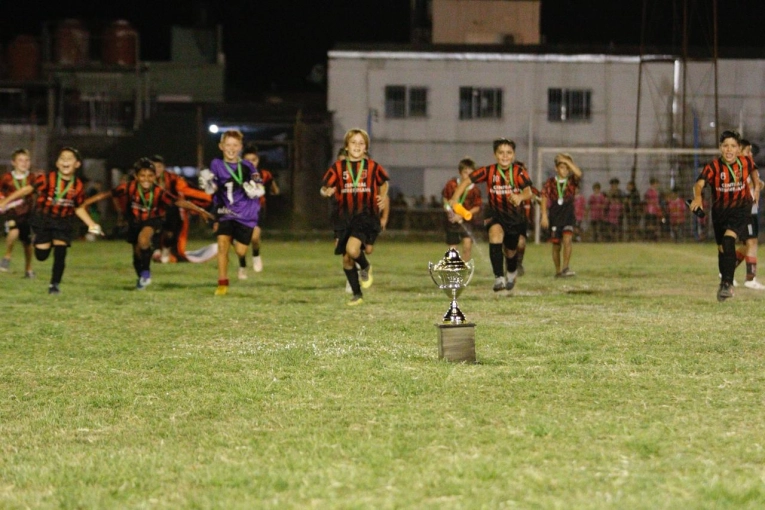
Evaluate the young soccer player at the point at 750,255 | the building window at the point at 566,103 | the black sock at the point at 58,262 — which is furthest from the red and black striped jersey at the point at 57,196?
the building window at the point at 566,103

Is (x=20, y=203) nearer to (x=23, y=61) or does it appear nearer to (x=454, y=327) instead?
(x=454, y=327)

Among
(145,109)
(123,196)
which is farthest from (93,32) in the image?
(123,196)

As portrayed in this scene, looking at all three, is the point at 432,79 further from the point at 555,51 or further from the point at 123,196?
the point at 123,196

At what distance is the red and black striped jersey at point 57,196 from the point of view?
13961 mm

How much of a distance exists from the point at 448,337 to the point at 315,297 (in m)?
5.92

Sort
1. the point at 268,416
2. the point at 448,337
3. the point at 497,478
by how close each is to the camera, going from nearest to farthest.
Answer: the point at 497,478, the point at 268,416, the point at 448,337

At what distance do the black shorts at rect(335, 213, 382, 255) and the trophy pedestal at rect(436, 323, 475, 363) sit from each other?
197 inches

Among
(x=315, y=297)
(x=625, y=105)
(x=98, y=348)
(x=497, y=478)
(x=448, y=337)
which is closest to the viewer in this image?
(x=497, y=478)

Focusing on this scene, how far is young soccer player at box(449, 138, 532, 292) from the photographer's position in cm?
1391

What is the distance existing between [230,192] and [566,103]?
28.7 metres

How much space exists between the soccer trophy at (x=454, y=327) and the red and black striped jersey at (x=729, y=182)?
224 inches

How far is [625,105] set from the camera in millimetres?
40969

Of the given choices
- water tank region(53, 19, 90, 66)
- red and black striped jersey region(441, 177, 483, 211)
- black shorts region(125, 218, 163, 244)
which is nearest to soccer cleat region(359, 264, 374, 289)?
black shorts region(125, 218, 163, 244)

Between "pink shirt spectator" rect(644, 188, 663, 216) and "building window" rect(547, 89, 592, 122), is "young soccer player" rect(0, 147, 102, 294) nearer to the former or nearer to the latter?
"pink shirt spectator" rect(644, 188, 663, 216)
